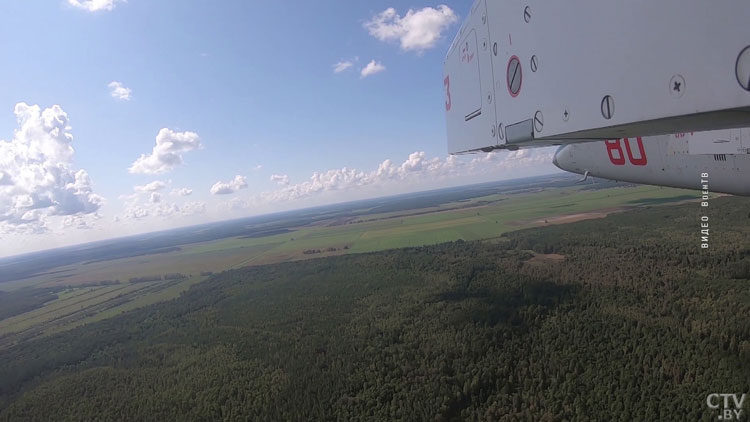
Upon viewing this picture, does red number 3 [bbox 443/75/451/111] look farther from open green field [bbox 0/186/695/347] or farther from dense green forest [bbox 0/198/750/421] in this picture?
open green field [bbox 0/186/695/347]

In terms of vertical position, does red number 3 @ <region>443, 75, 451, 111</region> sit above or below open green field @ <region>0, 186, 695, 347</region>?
above

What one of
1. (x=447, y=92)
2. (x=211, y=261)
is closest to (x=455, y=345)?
(x=447, y=92)

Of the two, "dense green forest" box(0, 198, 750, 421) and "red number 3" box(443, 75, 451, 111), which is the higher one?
"red number 3" box(443, 75, 451, 111)

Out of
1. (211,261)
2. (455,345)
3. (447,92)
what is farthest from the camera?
(211,261)

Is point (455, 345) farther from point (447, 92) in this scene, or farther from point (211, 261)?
point (211, 261)

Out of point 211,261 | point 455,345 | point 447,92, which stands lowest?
point 455,345

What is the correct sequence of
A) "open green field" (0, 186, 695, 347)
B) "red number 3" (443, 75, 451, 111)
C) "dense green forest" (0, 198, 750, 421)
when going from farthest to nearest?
"open green field" (0, 186, 695, 347) < "dense green forest" (0, 198, 750, 421) < "red number 3" (443, 75, 451, 111)

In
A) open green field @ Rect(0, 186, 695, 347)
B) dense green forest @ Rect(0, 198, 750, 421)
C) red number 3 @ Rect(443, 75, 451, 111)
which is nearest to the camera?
red number 3 @ Rect(443, 75, 451, 111)

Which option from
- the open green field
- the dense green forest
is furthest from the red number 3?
the open green field

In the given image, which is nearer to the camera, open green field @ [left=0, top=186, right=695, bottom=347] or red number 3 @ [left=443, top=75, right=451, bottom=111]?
red number 3 @ [left=443, top=75, right=451, bottom=111]
